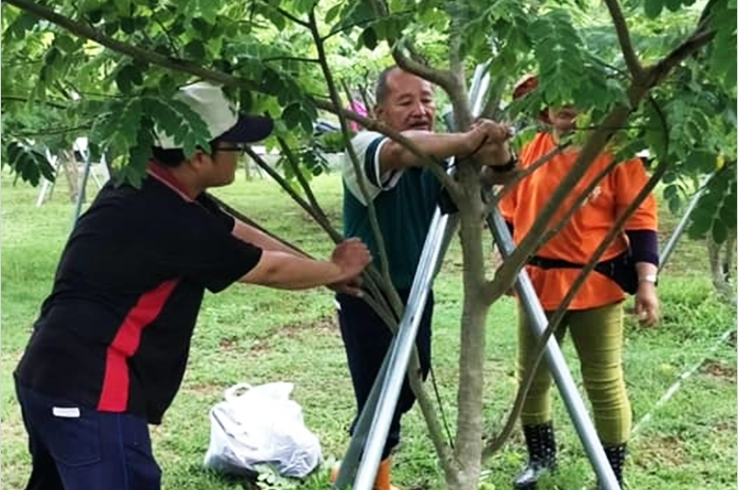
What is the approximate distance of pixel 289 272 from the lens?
2240 millimetres

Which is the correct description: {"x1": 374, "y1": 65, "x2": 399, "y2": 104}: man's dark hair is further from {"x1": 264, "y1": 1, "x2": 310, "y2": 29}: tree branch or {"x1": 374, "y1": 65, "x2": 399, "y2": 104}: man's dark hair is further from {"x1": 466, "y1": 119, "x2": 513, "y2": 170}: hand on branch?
{"x1": 264, "y1": 1, "x2": 310, "y2": 29}: tree branch

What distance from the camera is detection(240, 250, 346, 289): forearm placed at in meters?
2.21

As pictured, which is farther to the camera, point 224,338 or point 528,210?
point 224,338

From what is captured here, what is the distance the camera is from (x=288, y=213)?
12.3 m

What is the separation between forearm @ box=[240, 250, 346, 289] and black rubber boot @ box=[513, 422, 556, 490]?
1.63m

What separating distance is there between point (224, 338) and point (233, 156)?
4.00 meters

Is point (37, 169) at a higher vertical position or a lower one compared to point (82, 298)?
higher

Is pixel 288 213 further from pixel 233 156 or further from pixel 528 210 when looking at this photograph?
pixel 233 156

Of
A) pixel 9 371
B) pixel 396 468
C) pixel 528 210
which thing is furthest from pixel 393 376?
pixel 9 371

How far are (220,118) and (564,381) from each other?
3.20 ft

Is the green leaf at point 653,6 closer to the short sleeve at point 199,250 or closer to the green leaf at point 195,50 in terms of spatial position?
the green leaf at point 195,50

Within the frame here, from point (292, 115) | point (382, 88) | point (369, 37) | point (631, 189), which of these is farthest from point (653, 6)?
point (631, 189)

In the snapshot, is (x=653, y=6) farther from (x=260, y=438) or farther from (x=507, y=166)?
(x=260, y=438)

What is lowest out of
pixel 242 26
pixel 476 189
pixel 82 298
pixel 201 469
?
pixel 201 469
